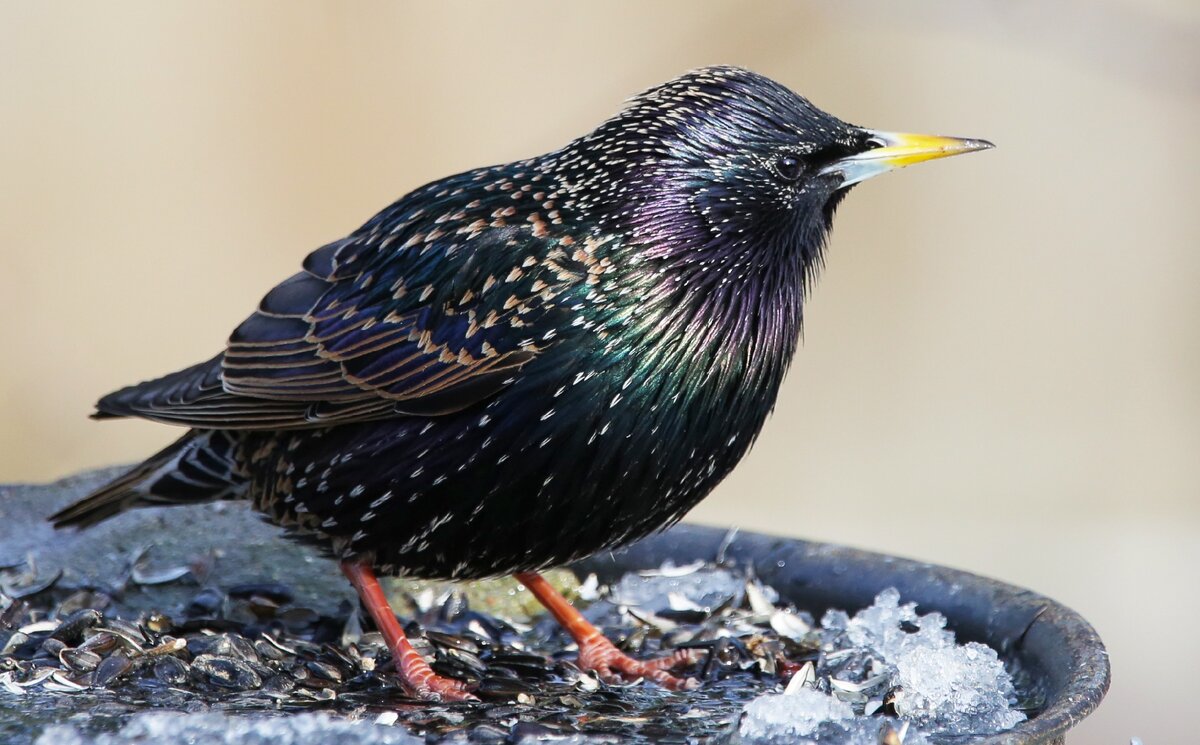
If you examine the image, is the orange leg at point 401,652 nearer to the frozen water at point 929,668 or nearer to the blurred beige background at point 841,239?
the frozen water at point 929,668

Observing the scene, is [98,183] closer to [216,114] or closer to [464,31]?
[216,114]

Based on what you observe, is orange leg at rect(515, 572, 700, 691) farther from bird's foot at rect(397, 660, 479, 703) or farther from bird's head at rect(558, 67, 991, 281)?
bird's head at rect(558, 67, 991, 281)

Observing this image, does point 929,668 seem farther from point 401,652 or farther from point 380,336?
point 380,336

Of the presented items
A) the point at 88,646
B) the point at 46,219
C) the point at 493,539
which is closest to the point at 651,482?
the point at 493,539

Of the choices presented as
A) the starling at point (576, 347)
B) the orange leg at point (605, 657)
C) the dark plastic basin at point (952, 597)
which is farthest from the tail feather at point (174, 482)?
the dark plastic basin at point (952, 597)

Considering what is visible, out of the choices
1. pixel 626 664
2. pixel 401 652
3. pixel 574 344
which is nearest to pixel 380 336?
pixel 574 344
